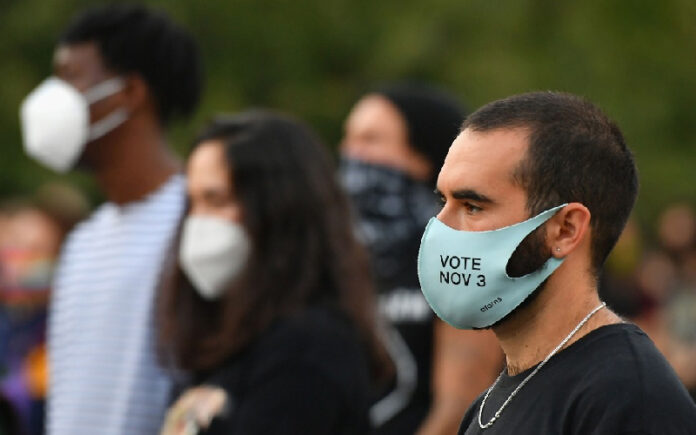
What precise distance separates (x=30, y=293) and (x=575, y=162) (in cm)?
512

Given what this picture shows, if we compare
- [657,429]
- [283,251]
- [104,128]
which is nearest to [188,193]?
[283,251]

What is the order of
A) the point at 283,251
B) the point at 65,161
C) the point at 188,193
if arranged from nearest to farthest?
1. the point at 283,251
2. the point at 188,193
3. the point at 65,161

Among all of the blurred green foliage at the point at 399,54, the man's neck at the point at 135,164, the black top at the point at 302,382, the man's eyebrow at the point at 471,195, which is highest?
the man's eyebrow at the point at 471,195

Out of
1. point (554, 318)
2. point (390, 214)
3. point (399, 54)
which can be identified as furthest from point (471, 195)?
point (399, 54)

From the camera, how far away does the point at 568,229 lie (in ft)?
8.46

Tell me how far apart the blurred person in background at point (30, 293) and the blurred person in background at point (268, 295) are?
7.29 ft

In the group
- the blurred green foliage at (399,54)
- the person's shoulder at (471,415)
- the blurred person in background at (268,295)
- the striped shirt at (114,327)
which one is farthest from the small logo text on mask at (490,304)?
the blurred green foliage at (399,54)

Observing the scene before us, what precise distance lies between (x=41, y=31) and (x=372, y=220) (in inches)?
310

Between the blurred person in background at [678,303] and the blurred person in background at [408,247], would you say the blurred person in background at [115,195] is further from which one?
the blurred person in background at [678,303]

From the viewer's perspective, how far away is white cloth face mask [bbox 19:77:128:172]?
509 centimetres

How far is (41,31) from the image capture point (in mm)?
12391

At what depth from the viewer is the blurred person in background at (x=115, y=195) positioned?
4602 millimetres

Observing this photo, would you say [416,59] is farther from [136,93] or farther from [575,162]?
[575,162]

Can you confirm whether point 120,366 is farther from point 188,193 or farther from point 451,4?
point 451,4
